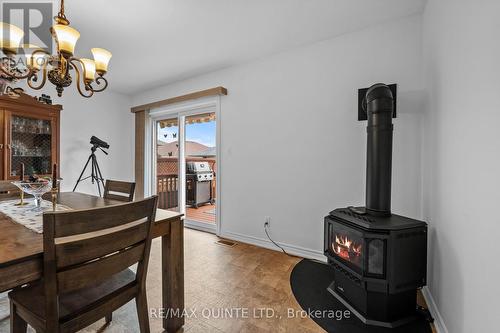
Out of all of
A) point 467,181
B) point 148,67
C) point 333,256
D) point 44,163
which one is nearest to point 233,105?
point 148,67

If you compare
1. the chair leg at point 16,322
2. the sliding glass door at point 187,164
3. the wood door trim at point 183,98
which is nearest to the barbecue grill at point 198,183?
the sliding glass door at point 187,164

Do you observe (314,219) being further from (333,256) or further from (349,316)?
(349,316)

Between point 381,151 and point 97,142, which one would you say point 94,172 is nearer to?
point 97,142

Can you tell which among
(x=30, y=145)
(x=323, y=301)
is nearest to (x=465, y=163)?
(x=323, y=301)

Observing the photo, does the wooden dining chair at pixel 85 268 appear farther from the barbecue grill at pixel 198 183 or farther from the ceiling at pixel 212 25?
the barbecue grill at pixel 198 183

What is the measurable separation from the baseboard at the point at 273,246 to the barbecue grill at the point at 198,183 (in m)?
1.56

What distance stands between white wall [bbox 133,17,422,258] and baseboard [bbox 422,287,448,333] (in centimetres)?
64

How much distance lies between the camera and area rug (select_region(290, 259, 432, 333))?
55.0 inches

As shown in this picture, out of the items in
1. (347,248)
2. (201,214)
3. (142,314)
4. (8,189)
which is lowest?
(201,214)

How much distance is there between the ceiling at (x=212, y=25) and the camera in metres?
1.78

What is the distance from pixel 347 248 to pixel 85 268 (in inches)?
60.1

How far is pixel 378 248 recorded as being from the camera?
140 centimetres

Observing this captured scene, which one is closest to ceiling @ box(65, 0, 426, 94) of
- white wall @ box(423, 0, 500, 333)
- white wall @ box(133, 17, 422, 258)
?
white wall @ box(133, 17, 422, 258)

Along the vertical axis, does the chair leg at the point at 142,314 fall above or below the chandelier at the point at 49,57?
below
